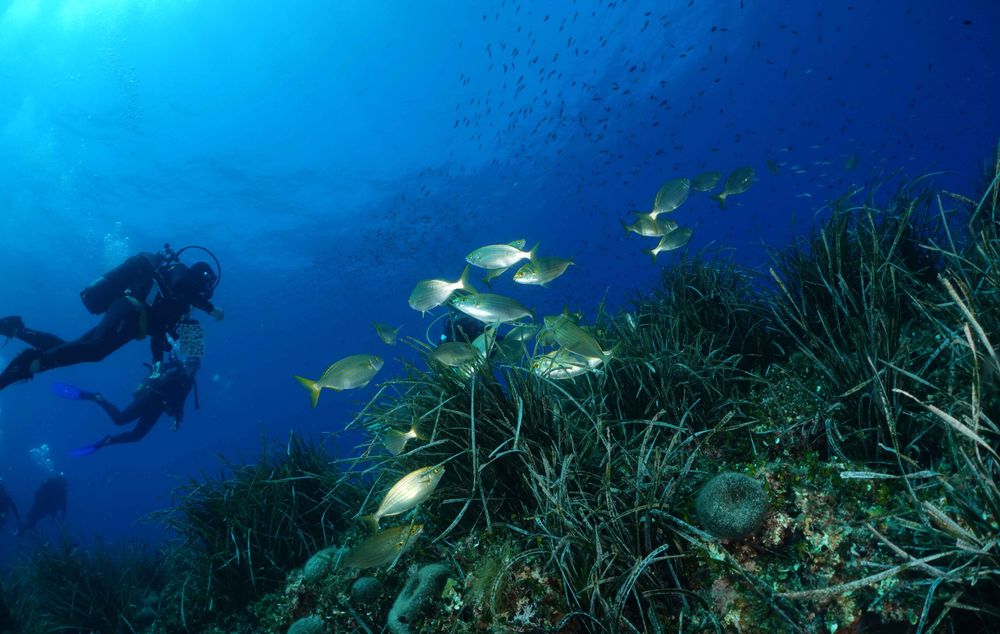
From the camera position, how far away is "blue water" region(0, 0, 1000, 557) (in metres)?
31.9

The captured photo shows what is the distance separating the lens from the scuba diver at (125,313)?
9430 millimetres

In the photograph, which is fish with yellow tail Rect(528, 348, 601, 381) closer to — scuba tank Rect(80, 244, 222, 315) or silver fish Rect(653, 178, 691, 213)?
silver fish Rect(653, 178, 691, 213)

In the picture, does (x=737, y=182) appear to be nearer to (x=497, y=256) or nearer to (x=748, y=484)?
(x=497, y=256)

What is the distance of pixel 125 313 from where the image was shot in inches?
392

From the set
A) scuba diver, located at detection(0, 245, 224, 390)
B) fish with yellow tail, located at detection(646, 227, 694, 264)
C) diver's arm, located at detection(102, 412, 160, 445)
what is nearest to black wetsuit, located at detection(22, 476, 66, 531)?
diver's arm, located at detection(102, 412, 160, 445)

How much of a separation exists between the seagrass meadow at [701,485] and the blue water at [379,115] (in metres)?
19.7

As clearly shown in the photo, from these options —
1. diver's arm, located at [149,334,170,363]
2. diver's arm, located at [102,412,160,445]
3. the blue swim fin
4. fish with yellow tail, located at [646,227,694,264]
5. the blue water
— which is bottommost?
fish with yellow tail, located at [646,227,694,264]

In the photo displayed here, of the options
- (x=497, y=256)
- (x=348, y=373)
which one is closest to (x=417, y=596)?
(x=348, y=373)

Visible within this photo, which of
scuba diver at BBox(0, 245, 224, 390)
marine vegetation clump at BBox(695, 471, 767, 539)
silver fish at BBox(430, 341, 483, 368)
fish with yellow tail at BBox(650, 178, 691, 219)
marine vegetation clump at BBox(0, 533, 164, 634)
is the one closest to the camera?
marine vegetation clump at BBox(695, 471, 767, 539)

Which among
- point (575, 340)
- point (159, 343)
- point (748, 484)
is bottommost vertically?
point (748, 484)

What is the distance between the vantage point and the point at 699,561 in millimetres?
2088

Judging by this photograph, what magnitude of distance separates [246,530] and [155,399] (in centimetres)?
1257

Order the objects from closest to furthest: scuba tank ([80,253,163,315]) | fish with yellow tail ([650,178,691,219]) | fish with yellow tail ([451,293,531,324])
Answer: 1. fish with yellow tail ([451,293,531,324])
2. fish with yellow tail ([650,178,691,219])
3. scuba tank ([80,253,163,315])

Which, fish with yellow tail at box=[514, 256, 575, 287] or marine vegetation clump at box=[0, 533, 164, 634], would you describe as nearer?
fish with yellow tail at box=[514, 256, 575, 287]
